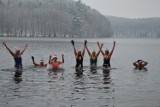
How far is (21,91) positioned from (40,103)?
3.97 m

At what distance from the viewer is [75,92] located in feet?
77.8

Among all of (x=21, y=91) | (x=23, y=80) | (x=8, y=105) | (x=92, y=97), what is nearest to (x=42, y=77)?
(x=23, y=80)

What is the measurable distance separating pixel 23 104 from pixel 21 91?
4.09 metres

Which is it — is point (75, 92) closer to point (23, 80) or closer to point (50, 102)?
point (50, 102)

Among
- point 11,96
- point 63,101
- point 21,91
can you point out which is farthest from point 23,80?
point 63,101

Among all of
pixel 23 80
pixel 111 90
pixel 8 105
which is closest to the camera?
pixel 8 105

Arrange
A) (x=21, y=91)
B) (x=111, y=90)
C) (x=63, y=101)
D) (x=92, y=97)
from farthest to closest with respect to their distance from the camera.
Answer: (x=111, y=90), (x=21, y=91), (x=92, y=97), (x=63, y=101)

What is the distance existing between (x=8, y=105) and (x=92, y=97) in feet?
18.4

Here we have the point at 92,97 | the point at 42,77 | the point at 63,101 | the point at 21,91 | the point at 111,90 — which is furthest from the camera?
the point at 42,77

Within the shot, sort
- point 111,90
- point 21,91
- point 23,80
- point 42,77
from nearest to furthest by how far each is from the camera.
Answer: point 21,91, point 111,90, point 23,80, point 42,77

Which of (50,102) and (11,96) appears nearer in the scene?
(50,102)

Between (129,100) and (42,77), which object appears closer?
(129,100)

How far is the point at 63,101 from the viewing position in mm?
20641

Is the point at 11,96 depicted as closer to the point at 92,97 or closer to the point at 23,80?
the point at 92,97
